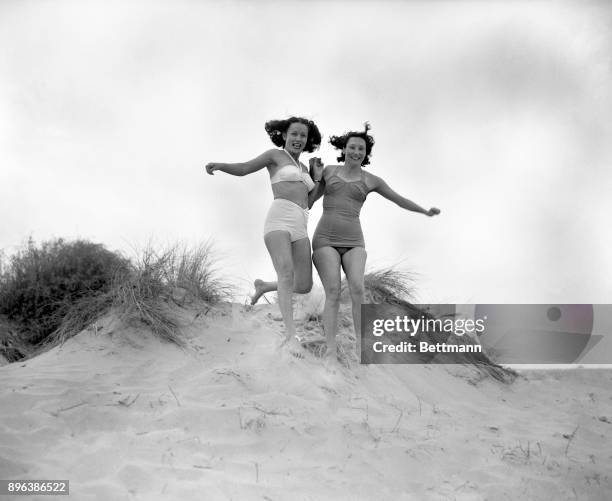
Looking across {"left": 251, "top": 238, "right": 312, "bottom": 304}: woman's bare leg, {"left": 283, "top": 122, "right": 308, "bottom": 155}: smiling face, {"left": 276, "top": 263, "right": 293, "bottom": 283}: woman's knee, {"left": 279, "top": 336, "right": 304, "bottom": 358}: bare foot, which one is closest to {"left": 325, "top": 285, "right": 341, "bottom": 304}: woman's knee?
{"left": 251, "top": 238, "right": 312, "bottom": 304}: woman's bare leg

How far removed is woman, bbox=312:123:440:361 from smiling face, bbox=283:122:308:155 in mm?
322

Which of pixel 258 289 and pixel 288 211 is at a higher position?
pixel 288 211

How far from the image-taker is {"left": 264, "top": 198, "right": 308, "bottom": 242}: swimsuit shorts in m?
4.85

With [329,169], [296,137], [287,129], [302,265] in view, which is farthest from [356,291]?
[287,129]

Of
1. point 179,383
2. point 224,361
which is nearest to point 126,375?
point 179,383

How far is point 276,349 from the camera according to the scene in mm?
4945

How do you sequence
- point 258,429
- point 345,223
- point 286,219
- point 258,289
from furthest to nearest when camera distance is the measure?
point 258,289 → point 345,223 → point 286,219 → point 258,429

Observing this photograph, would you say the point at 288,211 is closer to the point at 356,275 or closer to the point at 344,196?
the point at 344,196

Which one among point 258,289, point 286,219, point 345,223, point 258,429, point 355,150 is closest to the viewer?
point 258,429

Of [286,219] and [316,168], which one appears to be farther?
[316,168]

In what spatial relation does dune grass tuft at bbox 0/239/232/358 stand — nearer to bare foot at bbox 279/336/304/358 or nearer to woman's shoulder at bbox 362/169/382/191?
bare foot at bbox 279/336/304/358

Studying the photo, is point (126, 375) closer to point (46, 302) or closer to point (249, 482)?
point (249, 482)

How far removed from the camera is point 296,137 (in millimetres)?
5082

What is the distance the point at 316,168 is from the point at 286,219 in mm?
640
